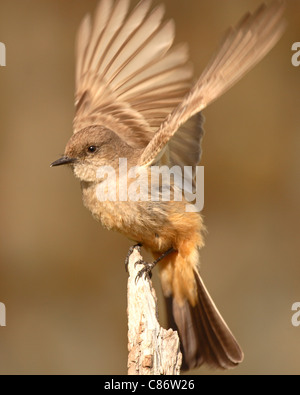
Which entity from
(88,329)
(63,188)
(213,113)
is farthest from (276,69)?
(88,329)

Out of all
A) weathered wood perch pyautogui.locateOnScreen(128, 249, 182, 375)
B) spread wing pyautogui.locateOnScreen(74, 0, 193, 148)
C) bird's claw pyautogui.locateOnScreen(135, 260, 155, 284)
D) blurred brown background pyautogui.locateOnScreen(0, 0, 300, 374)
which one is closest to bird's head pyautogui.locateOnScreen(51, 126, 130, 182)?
spread wing pyautogui.locateOnScreen(74, 0, 193, 148)

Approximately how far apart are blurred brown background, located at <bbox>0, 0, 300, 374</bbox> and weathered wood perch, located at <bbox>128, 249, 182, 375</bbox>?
2681mm

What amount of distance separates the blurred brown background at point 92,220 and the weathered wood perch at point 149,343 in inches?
106

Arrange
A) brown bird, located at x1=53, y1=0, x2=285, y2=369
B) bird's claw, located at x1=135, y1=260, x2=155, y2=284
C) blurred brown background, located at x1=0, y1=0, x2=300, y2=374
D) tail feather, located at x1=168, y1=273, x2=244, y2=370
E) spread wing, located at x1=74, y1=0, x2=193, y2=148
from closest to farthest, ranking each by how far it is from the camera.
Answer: brown bird, located at x1=53, y1=0, x2=285, y2=369 → bird's claw, located at x1=135, y1=260, x2=155, y2=284 → tail feather, located at x1=168, y1=273, x2=244, y2=370 → spread wing, located at x1=74, y1=0, x2=193, y2=148 → blurred brown background, located at x1=0, y1=0, x2=300, y2=374

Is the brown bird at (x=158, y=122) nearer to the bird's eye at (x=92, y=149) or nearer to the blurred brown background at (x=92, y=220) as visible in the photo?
the bird's eye at (x=92, y=149)

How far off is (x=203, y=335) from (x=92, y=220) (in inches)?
93.9

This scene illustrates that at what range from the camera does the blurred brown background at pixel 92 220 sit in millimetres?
6090

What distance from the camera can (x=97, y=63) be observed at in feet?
15.5

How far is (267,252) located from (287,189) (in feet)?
1.98

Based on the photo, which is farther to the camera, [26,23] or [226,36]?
[26,23]

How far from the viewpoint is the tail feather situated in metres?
4.12

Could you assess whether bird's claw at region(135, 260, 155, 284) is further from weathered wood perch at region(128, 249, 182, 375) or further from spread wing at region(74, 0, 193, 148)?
spread wing at region(74, 0, 193, 148)

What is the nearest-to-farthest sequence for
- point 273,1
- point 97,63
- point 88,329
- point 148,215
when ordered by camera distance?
point 273,1 < point 148,215 < point 97,63 < point 88,329

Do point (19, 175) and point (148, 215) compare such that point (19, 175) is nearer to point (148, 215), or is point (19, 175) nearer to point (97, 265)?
point (97, 265)
